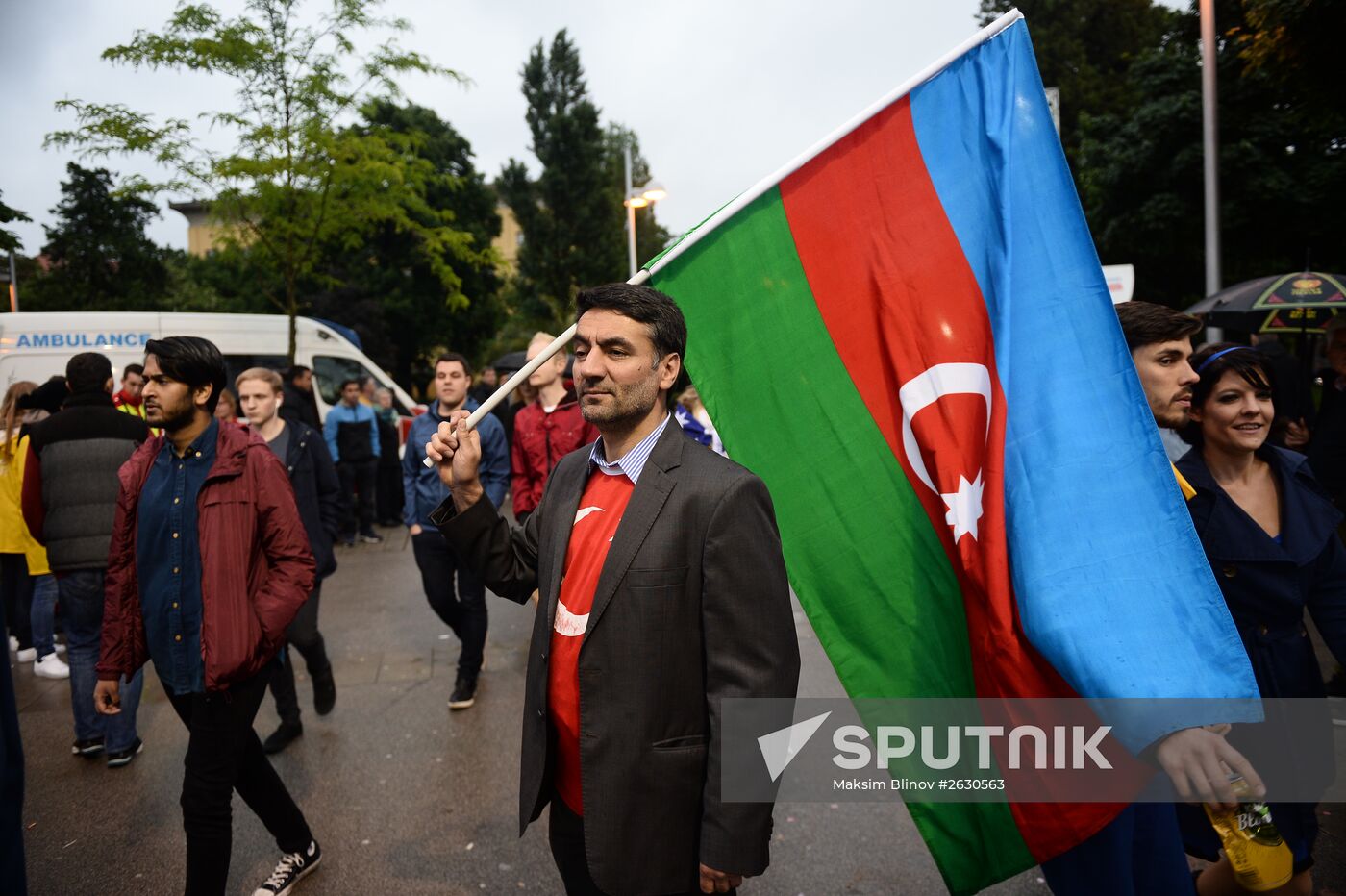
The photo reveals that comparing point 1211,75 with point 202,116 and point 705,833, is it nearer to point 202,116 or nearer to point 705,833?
point 705,833

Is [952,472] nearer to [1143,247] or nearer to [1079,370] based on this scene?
[1079,370]

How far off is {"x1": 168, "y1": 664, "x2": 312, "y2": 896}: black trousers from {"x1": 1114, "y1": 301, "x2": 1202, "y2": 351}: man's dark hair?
312 centimetres

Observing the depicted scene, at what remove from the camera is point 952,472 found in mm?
2365

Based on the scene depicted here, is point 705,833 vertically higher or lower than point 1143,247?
lower

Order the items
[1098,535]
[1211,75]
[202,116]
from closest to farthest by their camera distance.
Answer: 1. [1098,535]
2. [1211,75]
3. [202,116]

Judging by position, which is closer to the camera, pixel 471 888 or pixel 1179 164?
pixel 471 888

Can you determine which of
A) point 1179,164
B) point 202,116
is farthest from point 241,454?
Answer: point 1179,164

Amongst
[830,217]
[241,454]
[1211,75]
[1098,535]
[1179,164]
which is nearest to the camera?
[1098,535]

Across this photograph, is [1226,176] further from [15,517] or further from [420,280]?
[420,280]


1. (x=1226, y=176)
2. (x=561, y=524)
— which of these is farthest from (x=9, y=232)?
(x=1226, y=176)

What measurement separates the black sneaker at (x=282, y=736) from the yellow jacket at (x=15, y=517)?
2.14 metres

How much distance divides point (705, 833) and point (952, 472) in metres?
1.09

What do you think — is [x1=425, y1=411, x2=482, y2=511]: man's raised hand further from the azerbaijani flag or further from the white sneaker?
the white sneaker

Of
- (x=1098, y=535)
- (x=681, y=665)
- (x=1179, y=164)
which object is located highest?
(x=1179, y=164)
